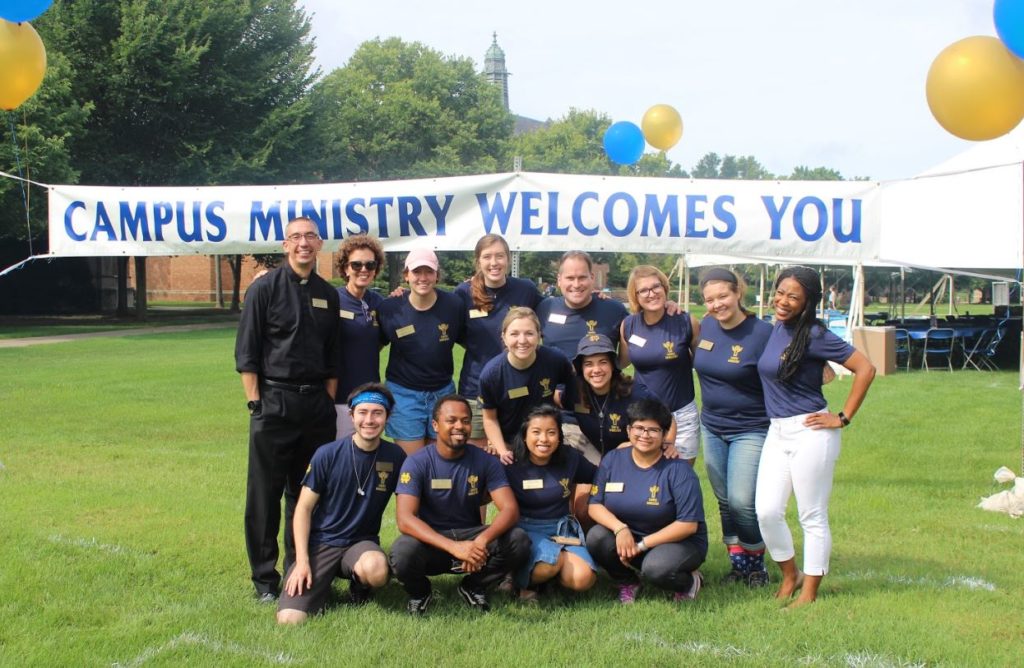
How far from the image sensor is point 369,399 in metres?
4.83

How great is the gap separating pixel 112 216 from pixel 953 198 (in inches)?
503

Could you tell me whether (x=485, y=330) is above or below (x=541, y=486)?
above

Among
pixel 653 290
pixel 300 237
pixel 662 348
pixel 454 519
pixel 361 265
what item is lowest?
pixel 454 519

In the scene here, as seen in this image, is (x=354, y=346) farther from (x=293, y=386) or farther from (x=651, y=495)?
(x=651, y=495)

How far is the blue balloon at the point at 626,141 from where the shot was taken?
17891mm

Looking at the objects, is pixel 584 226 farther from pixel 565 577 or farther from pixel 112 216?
pixel 112 216

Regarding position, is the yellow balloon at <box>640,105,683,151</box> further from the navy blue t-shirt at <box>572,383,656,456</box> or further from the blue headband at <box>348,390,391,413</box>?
the blue headband at <box>348,390,391,413</box>

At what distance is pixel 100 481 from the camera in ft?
25.2

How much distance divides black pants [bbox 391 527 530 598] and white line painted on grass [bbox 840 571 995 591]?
6.38 ft

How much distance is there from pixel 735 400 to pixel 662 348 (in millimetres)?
483

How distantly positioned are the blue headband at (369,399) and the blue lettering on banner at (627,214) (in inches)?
104

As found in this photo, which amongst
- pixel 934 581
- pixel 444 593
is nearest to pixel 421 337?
pixel 444 593

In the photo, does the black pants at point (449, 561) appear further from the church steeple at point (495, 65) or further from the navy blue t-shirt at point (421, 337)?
the church steeple at point (495, 65)

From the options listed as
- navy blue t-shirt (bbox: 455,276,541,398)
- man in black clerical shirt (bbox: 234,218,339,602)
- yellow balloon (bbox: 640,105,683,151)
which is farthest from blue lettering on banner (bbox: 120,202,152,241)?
yellow balloon (bbox: 640,105,683,151)
